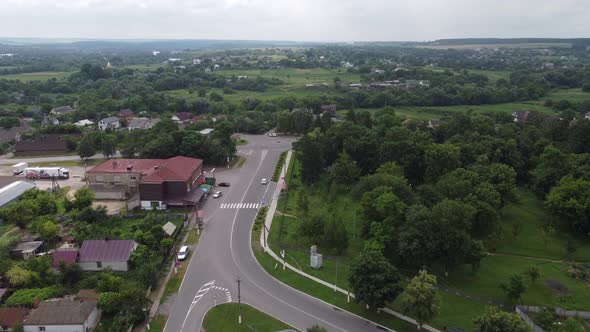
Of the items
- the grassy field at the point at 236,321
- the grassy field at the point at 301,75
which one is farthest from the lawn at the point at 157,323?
the grassy field at the point at 301,75

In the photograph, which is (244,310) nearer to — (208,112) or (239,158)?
(239,158)

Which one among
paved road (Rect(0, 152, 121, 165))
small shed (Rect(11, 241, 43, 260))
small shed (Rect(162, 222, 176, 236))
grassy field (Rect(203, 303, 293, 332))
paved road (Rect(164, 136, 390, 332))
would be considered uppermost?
small shed (Rect(162, 222, 176, 236))

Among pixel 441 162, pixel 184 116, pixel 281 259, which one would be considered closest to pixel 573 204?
pixel 441 162

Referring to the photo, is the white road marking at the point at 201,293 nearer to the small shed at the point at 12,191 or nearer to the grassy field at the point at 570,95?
the small shed at the point at 12,191

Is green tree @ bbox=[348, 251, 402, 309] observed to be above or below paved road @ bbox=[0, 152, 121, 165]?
above

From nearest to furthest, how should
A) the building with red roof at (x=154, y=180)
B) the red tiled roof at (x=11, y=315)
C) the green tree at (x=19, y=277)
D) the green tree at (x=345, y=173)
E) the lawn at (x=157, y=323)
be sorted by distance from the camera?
1. the red tiled roof at (x=11, y=315)
2. the lawn at (x=157, y=323)
3. the green tree at (x=19, y=277)
4. the building with red roof at (x=154, y=180)
5. the green tree at (x=345, y=173)

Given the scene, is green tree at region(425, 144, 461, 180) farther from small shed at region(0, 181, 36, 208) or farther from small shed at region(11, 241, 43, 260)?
small shed at region(0, 181, 36, 208)

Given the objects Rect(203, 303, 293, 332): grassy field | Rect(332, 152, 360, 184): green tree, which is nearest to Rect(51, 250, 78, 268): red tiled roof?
Rect(203, 303, 293, 332): grassy field
